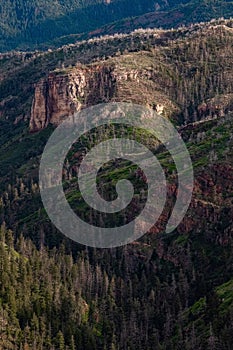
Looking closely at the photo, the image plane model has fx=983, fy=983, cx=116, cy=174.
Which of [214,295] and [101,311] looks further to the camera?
[101,311]

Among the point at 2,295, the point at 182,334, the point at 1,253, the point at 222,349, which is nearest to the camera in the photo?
the point at 222,349

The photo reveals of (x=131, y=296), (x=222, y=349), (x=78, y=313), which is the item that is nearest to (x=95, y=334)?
(x=78, y=313)

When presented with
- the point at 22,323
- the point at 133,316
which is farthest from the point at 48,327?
the point at 133,316

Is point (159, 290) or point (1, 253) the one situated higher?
point (1, 253)

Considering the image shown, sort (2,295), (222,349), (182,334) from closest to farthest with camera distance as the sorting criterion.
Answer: (222,349), (182,334), (2,295)

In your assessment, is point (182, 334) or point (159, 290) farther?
point (159, 290)

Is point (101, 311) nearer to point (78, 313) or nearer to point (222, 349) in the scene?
point (78, 313)

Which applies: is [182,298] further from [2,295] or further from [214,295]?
[2,295]

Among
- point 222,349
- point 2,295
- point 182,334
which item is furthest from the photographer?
point 2,295

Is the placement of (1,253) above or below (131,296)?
above
